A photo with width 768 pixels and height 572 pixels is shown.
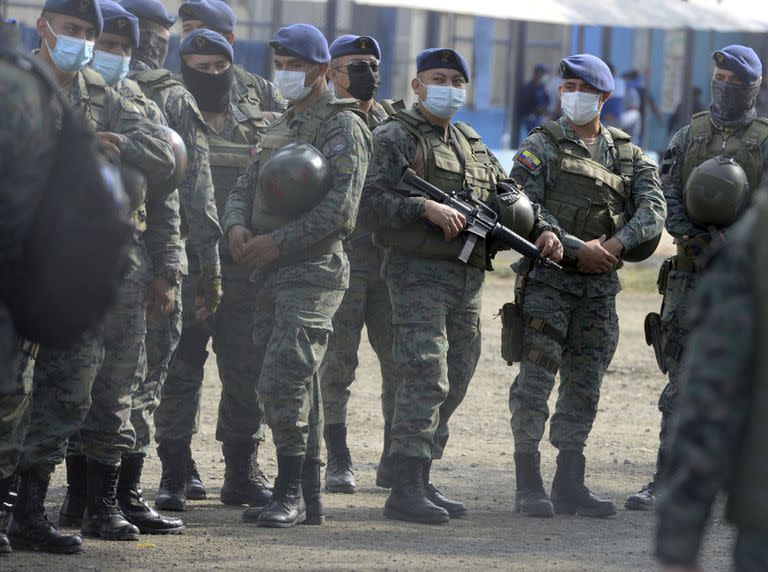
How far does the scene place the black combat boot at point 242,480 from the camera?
6.90 m

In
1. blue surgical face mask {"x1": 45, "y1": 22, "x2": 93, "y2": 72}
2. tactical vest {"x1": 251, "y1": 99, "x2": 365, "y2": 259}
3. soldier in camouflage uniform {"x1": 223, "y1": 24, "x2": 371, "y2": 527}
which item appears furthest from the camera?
tactical vest {"x1": 251, "y1": 99, "x2": 365, "y2": 259}

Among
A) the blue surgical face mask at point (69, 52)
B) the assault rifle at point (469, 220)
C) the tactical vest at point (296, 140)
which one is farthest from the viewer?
the assault rifle at point (469, 220)

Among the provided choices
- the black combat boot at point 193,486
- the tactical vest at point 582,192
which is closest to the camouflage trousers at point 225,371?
the black combat boot at point 193,486

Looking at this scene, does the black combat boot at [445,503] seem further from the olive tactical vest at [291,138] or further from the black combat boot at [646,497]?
the olive tactical vest at [291,138]

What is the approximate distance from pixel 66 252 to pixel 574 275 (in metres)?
4.14

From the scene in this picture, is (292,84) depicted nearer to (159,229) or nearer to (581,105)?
(159,229)

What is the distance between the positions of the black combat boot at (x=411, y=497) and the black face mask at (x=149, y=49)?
2.27 meters

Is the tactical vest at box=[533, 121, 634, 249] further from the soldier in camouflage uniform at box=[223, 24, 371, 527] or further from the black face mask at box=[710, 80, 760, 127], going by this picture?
Answer: the soldier in camouflage uniform at box=[223, 24, 371, 527]

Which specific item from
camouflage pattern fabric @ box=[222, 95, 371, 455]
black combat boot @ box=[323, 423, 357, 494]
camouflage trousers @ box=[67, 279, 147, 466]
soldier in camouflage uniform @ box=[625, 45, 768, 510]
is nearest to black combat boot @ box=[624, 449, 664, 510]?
soldier in camouflage uniform @ box=[625, 45, 768, 510]

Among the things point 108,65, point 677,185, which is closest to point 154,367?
point 108,65

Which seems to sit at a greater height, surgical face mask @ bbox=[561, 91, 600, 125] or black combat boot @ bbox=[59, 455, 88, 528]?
surgical face mask @ bbox=[561, 91, 600, 125]

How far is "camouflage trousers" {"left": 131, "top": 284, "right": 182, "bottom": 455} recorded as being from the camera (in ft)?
19.9

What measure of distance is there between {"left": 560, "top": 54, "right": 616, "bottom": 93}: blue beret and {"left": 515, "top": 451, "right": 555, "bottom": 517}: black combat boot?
184cm

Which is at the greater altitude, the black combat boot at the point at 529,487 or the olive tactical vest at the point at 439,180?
the olive tactical vest at the point at 439,180
